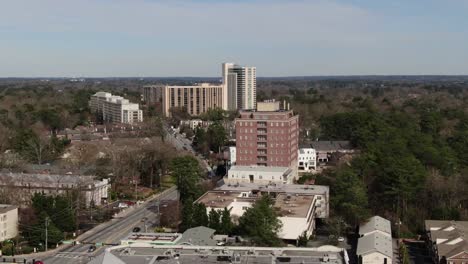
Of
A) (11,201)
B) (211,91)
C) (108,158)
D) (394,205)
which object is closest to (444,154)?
(394,205)

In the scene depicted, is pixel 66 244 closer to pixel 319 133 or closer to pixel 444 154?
pixel 444 154

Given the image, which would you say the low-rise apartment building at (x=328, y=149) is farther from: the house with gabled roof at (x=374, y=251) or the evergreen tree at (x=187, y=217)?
the house with gabled roof at (x=374, y=251)

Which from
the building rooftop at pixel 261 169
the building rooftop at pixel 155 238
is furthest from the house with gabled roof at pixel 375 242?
the building rooftop at pixel 261 169

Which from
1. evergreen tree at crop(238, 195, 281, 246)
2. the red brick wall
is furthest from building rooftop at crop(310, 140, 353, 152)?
evergreen tree at crop(238, 195, 281, 246)

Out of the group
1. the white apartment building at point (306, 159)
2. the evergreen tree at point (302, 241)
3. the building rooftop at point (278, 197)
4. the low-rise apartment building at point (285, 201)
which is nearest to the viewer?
the evergreen tree at point (302, 241)

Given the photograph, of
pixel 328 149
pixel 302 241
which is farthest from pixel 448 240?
pixel 328 149

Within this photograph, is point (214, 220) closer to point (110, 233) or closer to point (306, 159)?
point (110, 233)
